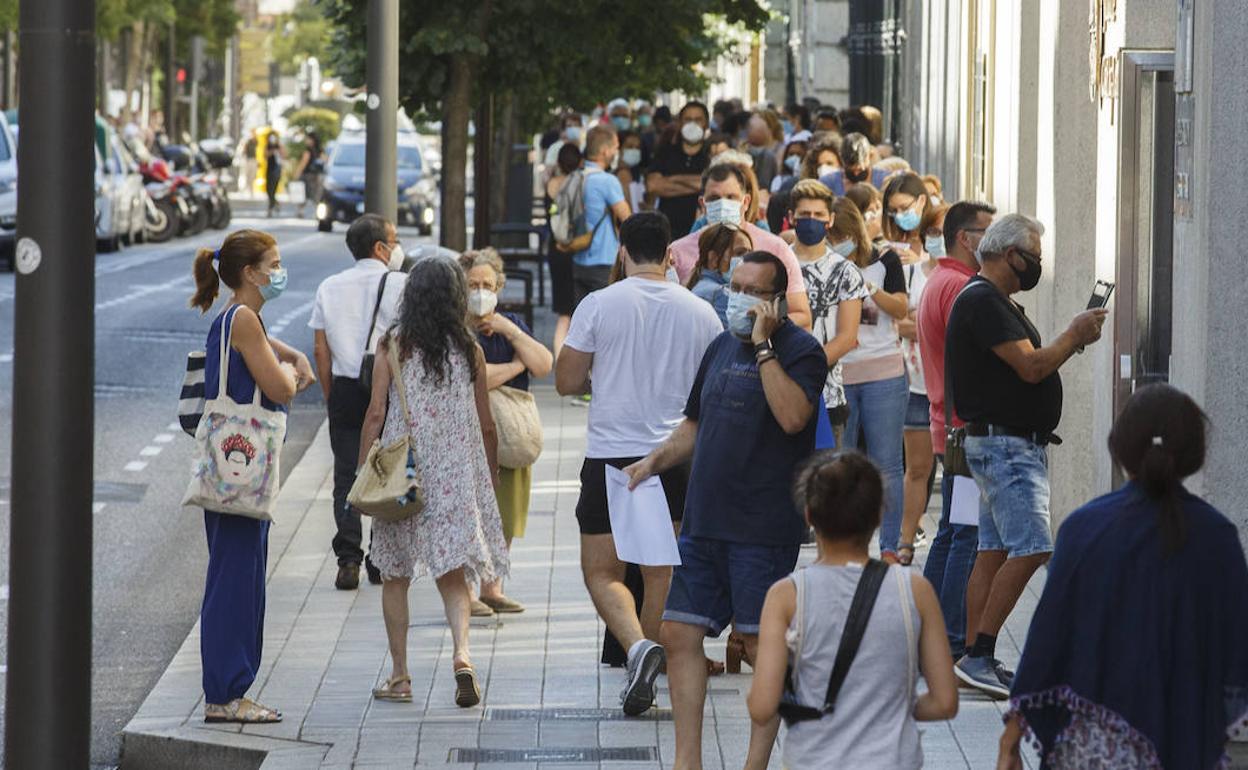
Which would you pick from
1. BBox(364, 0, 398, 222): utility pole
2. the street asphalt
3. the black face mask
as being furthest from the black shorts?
BBox(364, 0, 398, 222): utility pole

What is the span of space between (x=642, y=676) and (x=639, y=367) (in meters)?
1.04

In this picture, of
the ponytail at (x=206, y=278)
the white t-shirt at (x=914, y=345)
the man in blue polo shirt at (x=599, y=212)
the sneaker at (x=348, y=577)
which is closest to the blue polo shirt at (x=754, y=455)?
the ponytail at (x=206, y=278)

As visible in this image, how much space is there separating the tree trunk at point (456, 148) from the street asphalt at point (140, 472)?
201 cm

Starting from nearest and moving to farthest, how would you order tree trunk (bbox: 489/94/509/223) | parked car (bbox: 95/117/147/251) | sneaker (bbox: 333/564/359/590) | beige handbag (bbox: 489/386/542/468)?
beige handbag (bbox: 489/386/542/468)
sneaker (bbox: 333/564/359/590)
tree trunk (bbox: 489/94/509/223)
parked car (bbox: 95/117/147/251)

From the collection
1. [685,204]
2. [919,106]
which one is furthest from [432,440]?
[919,106]

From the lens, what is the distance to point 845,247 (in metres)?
11.4

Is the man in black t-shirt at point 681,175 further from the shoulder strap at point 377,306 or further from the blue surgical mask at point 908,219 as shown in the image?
the shoulder strap at point 377,306

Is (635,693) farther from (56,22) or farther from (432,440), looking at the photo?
(56,22)

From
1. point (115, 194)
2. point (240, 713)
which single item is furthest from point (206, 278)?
point (115, 194)

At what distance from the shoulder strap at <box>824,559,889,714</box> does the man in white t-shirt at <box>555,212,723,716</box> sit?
3.22m

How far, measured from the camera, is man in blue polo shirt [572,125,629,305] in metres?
17.9

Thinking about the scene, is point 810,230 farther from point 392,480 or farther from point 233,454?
point 233,454

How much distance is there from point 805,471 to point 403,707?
372cm

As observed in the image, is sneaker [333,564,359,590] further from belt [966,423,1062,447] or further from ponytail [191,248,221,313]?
belt [966,423,1062,447]
